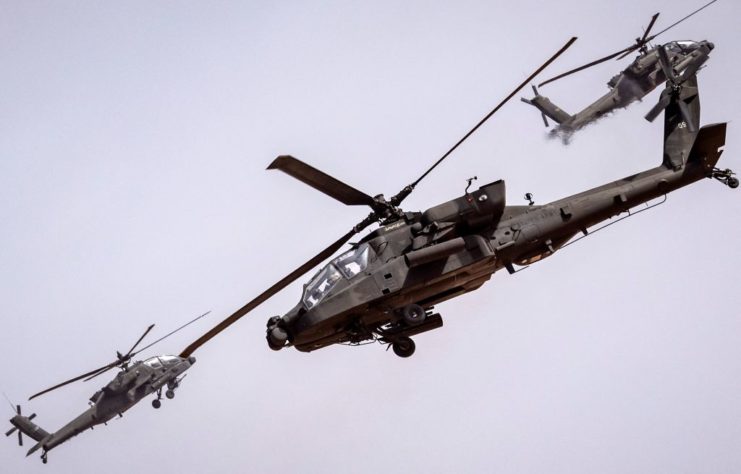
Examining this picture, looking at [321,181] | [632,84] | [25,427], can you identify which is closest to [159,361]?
[25,427]

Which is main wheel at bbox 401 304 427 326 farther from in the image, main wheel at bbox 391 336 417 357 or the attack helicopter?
main wheel at bbox 391 336 417 357

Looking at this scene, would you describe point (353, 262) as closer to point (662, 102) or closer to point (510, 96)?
point (510, 96)

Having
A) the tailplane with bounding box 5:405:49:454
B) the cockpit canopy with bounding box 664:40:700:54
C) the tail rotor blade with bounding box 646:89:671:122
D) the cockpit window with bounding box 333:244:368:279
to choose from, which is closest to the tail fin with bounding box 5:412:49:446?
the tailplane with bounding box 5:405:49:454

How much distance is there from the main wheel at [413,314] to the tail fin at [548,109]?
64.5ft

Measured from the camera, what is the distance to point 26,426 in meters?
41.5

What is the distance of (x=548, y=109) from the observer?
114 ft

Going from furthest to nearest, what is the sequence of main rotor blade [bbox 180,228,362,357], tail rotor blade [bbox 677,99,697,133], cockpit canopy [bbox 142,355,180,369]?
cockpit canopy [bbox 142,355,180,369], tail rotor blade [bbox 677,99,697,133], main rotor blade [bbox 180,228,362,357]

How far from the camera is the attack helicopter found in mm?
17109

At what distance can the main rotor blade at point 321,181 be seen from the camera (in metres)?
15.6

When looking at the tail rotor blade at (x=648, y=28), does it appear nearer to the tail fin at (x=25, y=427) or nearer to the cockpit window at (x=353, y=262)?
the cockpit window at (x=353, y=262)

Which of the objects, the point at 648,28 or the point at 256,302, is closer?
the point at 256,302

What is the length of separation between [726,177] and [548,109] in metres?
15.6

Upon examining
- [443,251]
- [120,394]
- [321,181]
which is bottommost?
[120,394]

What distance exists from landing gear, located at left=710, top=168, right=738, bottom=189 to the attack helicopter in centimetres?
3
